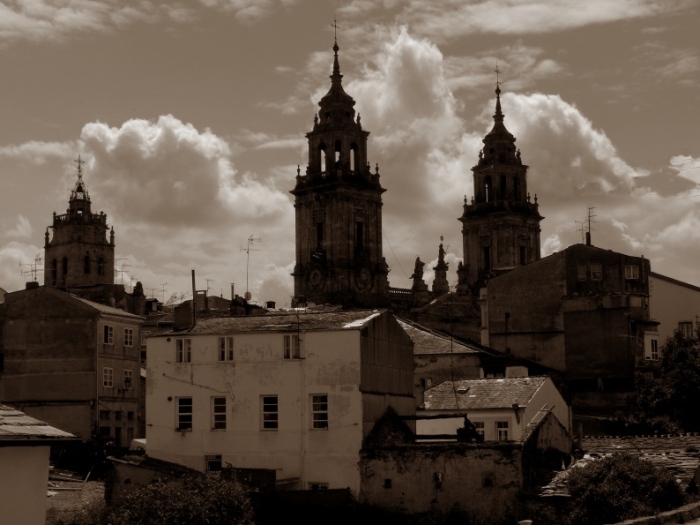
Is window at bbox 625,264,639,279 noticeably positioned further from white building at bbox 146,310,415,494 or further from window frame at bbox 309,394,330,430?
window frame at bbox 309,394,330,430

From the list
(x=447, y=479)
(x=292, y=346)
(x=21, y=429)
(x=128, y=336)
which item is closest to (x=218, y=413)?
(x=292, y=346)

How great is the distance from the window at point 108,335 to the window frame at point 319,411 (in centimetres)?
2500

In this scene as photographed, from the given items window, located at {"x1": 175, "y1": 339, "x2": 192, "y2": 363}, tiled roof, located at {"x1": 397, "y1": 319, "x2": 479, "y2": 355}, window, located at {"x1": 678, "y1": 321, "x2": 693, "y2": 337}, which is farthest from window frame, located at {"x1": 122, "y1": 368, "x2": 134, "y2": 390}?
window, located at {"x1": 678, "y1": 321, "x2": 693, "y2": 337}

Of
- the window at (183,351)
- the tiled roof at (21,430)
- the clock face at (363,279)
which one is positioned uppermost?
the clock face at (363,279)

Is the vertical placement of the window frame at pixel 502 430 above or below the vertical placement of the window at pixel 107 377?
below

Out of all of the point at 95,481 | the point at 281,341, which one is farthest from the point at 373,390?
the point at 95,481

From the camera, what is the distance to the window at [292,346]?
4888cm

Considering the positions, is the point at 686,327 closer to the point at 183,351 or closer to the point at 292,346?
the point at 292,346

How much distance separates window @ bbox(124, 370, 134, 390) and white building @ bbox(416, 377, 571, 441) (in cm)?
2369

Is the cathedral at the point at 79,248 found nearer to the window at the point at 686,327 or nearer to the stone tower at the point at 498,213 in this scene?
the stone tower at the point at 498,213

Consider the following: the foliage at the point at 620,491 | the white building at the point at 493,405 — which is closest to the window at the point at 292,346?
the white building at the point at 493,405

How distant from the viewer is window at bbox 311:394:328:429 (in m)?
48.0

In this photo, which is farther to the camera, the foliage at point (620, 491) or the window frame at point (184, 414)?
the window frame at point (184, 414)

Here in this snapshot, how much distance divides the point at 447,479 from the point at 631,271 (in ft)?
105
